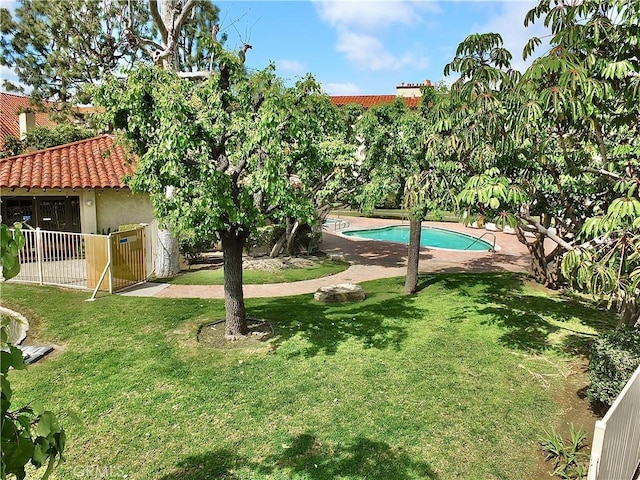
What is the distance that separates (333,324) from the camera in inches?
427

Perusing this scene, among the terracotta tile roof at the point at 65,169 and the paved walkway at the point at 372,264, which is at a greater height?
the terracotta tile roof at the point at 65,169

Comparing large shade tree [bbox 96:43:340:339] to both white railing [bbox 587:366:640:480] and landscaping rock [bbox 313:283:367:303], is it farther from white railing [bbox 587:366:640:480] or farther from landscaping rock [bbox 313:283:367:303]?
white railing [bbox 587:366:640:480]

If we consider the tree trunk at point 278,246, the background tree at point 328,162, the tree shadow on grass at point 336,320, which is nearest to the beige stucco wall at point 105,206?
the tree trunk at point 278,246

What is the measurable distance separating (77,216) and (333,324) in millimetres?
14142

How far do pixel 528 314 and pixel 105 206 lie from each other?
17.3 m

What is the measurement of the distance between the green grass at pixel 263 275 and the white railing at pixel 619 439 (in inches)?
472

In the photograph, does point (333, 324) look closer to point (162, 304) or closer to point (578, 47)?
point (162, 304)

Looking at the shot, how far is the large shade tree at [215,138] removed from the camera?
297 inches

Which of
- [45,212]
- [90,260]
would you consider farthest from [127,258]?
[45,212]

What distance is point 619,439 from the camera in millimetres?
4707

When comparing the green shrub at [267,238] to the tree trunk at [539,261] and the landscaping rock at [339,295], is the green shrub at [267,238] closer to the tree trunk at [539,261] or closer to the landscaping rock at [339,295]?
the landscaping rock at [339,295]

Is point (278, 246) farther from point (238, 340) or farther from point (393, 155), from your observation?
point (238, 340)

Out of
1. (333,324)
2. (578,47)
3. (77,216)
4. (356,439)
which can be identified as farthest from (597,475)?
(77,216)

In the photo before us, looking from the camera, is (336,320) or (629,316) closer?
(629,316)
